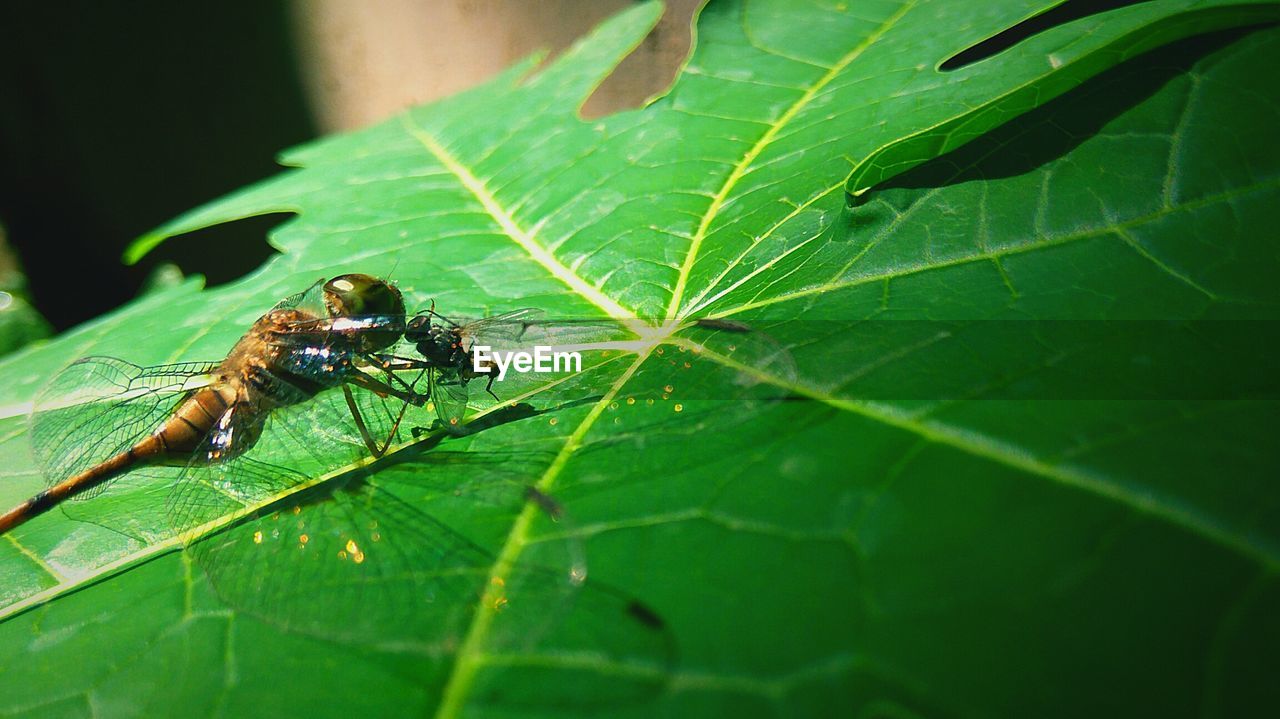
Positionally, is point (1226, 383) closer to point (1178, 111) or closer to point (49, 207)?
point (1178, 111)

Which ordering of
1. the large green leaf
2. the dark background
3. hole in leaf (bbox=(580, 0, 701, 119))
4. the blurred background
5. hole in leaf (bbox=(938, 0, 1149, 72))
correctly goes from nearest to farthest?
the large green leaf, hole in leaf (bbox=(938, 0, 1149, 72)), hole in leaf (bbox=(580, 0, 701, 119)), the blurred background, the dark background

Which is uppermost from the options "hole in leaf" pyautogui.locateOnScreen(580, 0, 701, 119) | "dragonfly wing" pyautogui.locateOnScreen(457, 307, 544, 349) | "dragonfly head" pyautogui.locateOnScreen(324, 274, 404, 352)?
"hole in leaf" pyautogui.locateOnScreen(580, 0, 701, 119)

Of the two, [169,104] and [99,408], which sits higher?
[169,104]

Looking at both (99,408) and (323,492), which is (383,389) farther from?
(99,408)

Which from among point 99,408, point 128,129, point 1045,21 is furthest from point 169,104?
point 1045,21

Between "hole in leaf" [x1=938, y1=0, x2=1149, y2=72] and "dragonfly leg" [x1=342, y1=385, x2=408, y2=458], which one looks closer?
"dragonfly leg" [x1=342, y1=385, x2=408, y2=458]

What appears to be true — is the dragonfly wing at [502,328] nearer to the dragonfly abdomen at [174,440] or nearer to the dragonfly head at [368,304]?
the dragonfly head at [368,304]

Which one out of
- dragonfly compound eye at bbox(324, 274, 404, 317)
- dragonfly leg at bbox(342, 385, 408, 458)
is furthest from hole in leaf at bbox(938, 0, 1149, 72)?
dragonfly leg at bbox(342, 385, 408, 458)

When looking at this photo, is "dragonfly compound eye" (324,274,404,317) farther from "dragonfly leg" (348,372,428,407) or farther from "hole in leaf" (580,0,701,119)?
"hole in leaf" (580,0,701,119)
